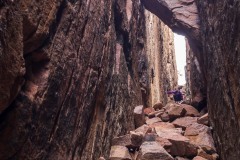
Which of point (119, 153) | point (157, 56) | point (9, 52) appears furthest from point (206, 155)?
point (157, 56)

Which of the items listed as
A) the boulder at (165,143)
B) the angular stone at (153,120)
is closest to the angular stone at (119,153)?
the boulder at (165,143)

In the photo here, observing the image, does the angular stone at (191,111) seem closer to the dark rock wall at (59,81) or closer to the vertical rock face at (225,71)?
the vertical rock face at (225,71)

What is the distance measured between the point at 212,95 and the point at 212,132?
1325 millimetres

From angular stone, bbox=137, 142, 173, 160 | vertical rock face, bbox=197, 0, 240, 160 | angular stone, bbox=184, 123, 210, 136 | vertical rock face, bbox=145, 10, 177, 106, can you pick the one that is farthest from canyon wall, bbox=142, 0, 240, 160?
vertical rock face, bbox=145, 10, 177, 106

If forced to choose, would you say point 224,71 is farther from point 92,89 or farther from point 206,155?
point 92,89

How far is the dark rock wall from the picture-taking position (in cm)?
457

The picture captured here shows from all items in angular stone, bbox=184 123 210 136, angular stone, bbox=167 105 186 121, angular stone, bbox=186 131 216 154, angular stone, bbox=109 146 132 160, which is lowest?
angular stone, bbox=109 146 132 160

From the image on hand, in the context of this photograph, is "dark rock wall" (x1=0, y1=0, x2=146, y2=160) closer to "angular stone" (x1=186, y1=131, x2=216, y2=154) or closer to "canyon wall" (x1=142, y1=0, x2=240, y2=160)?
"angular stone" (x1=186, y1=131, x2=216, y2=154)

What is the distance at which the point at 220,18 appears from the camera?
8.02 meters

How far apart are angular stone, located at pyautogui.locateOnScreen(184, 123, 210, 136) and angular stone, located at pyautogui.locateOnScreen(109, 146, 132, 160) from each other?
3056 mm

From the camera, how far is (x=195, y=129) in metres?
10.7

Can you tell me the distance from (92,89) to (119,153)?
6.72ft

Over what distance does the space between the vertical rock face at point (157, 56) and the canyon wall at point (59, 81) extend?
8.65m

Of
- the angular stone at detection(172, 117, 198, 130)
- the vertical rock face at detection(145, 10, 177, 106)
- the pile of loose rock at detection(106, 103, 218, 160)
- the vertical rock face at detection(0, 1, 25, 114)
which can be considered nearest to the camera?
the vertical rock face at detection(0, 1, 25, 114)
